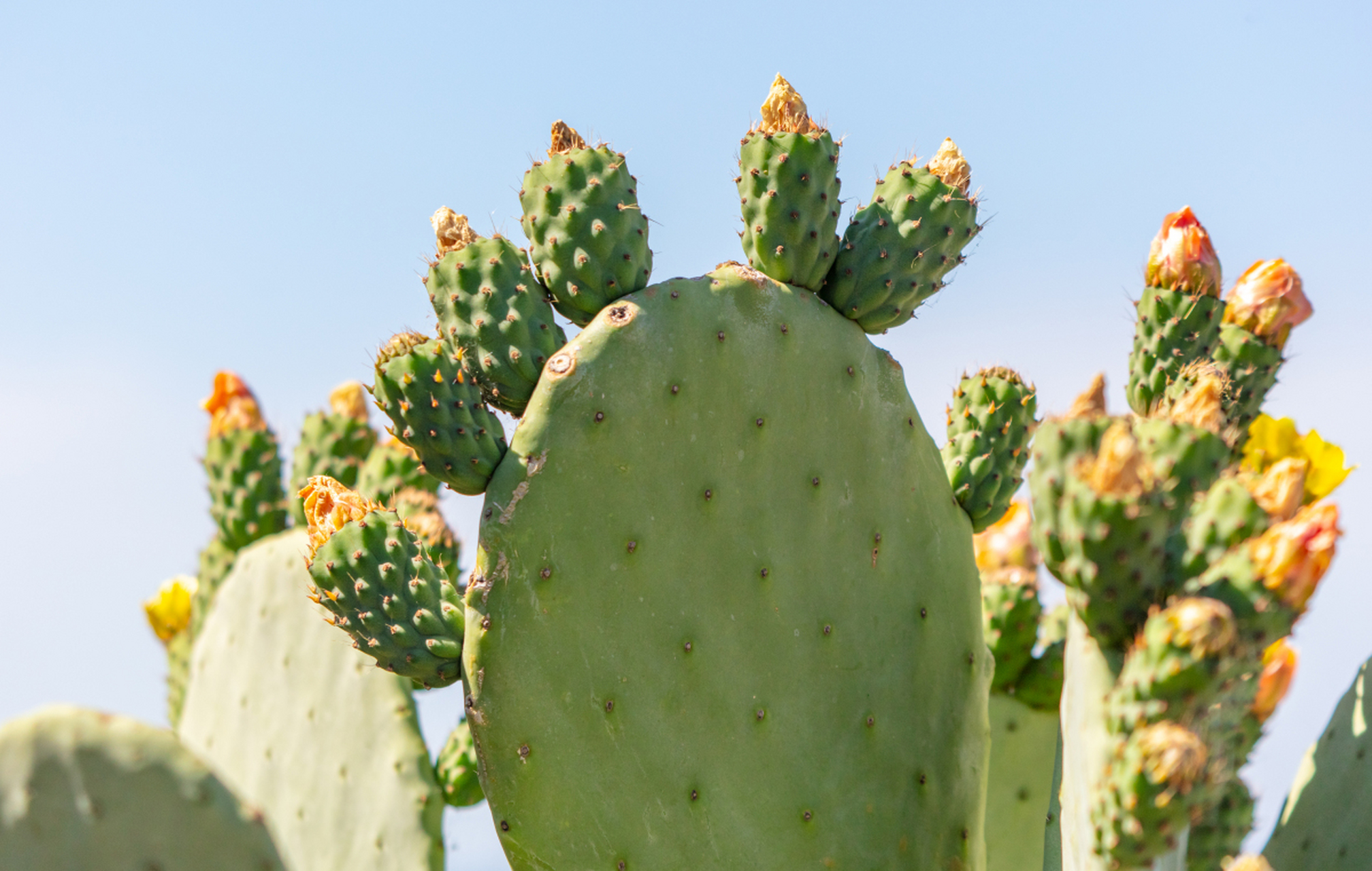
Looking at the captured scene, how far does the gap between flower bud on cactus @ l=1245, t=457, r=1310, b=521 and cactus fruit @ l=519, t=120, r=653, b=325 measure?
3.38ft

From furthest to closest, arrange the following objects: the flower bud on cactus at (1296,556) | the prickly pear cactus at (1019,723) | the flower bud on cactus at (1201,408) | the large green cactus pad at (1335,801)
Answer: the prickly pear cactus at (1019,723)
the large green cactus pad at (1335,801)
the flower bud on cactus at (1201,408)
the flower bud on cactus at (1296,556)

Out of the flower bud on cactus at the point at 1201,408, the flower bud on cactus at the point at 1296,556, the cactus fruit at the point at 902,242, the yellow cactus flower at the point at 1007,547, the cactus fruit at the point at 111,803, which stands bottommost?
the cactus fruit at the point at 111,803

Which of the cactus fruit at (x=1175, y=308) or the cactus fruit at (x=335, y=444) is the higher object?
the cactus fruit at (x=335, y=444)

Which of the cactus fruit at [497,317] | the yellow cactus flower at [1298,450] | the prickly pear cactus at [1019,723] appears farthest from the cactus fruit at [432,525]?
the yellow cactus flower at [1298,450]

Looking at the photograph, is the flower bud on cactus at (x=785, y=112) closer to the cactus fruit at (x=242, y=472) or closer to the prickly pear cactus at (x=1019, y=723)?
the prickly pear cactus at (x=1019, y=723)

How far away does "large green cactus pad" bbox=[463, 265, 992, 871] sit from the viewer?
2016 mm

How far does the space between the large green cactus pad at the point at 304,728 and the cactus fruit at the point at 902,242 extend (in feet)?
4.77

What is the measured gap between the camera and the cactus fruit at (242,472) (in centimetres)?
409

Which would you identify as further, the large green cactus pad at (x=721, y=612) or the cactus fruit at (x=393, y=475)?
the cactus fruit at (x=393, y=475)

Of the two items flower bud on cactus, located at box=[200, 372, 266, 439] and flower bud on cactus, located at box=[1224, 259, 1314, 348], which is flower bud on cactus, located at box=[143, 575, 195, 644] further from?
flower bud on cactus, located at box=[1224, 259, 1314, 348]

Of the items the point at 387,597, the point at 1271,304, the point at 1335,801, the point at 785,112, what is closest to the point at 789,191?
the point at 785,112

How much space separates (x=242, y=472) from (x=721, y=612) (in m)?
2.47

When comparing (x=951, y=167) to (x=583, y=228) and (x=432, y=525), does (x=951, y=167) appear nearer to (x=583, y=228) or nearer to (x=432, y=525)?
(x=583, y=228)

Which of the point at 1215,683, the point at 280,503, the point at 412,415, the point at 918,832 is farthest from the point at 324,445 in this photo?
the point at 1215,683
